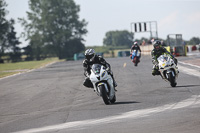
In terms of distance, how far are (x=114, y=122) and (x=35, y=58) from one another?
88.1m

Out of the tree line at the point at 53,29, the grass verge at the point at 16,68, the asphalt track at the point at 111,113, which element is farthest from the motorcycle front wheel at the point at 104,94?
the tree line at the point at 53,29

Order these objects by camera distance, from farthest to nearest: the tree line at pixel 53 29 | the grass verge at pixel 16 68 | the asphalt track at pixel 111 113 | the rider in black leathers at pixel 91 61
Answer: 1. the tree line at pixel 53 29
2. the grass verge at pixel 16 68
3. the rider in black leathers at pixel 91 61
4. the asphalt track at pixel 111 113

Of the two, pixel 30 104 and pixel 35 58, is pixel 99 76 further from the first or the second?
pixel 35 58

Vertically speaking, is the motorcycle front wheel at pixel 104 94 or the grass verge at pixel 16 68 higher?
the motorcycle front wheel at pixel 104 94

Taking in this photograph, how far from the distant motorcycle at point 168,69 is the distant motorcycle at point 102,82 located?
3.34m

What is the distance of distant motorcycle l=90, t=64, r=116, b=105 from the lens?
38.7 feet

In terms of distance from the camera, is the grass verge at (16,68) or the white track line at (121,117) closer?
the white track line at (121,117)

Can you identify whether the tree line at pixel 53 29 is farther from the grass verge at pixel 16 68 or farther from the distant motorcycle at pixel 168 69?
the distant motorcycle at pixel 168 69

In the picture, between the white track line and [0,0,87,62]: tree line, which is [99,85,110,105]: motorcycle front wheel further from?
[0,0,87,62]: tree line

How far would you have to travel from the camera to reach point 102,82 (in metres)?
11.9

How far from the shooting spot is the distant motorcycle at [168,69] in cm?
1487

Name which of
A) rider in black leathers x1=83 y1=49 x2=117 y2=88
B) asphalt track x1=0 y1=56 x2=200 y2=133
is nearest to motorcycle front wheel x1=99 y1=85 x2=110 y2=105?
asphalt track x1=0 y1=56 x2=200 y2=133

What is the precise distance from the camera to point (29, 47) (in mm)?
105312

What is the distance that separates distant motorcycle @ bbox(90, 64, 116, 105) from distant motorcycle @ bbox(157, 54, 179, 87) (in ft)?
11.0
